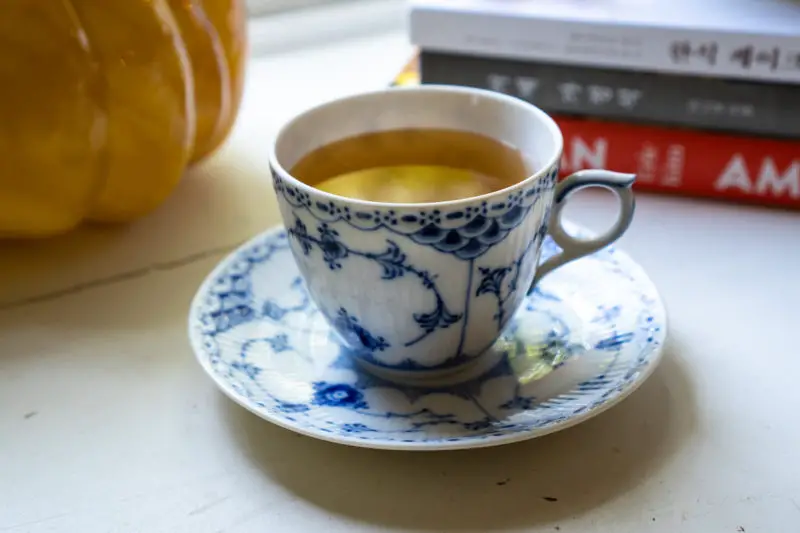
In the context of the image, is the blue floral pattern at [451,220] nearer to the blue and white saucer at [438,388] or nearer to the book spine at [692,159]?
the blue and white saucer at [438,388]

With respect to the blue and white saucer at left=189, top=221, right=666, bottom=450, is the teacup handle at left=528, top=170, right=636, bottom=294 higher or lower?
higher

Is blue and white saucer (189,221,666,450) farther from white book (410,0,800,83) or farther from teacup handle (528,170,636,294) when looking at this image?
white book (410,0,800,83)

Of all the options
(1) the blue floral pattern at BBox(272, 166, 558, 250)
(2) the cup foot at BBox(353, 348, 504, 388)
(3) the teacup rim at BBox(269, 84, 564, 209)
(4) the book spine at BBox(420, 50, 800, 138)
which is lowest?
(2) the cup foot at BBox(353, 348, 504, 388)

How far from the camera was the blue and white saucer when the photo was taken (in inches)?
14.2

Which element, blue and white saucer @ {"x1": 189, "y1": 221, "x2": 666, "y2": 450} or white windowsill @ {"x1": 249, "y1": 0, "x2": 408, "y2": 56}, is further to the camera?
white windowsill @ {"x1": 249, "y1": 0, "x2": 408, "y2": 56}

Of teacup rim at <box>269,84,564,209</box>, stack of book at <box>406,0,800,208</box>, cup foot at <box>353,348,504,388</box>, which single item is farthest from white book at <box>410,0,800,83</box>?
cup foot at <box>353,348,504,388</box>

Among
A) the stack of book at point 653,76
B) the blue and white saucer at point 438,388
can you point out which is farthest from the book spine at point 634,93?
the blue and white saucer at point 438,388

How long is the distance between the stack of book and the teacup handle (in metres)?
0.16

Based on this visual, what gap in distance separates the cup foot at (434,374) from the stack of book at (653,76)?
0.74 ft

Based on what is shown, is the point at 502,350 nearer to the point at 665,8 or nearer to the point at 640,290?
the point at 640,290

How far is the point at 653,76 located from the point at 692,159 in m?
0.06

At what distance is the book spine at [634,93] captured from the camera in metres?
0.52

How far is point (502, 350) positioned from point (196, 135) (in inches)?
10.5

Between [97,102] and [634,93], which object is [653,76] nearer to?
[634,93]
